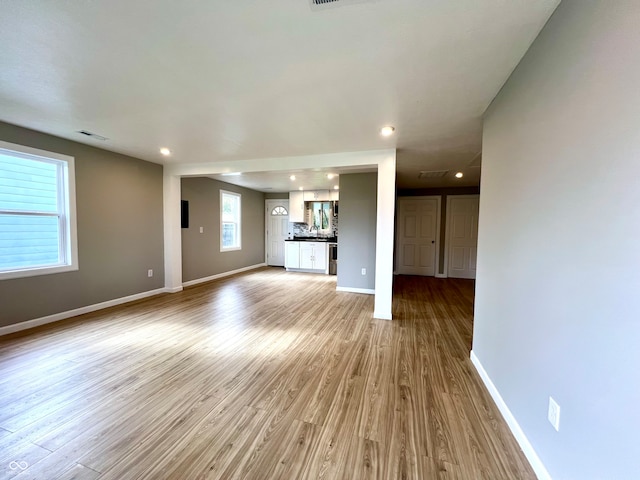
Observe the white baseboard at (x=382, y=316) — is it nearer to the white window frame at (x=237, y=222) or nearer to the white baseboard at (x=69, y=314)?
the white baseboard at (x=69, y=314)

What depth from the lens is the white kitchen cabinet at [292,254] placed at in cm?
739

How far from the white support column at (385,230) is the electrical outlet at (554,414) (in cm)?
235

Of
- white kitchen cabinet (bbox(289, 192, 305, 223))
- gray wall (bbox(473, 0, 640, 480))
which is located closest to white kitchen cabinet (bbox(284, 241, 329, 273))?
white kitchen cabinet (bbox(289, 192, 305, 223))

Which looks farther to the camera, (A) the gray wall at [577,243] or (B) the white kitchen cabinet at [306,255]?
(B) the white kitchen cabinet at [306,255]

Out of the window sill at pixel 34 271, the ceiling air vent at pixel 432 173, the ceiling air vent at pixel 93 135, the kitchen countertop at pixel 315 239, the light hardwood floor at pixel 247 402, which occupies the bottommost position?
the light hardwood floor at pixel 247 402

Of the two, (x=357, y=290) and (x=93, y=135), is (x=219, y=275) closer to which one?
(x=357, y=290)

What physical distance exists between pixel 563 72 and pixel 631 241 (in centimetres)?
89

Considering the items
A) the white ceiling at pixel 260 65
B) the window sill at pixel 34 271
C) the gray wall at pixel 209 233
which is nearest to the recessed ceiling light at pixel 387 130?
the white ceiling at pixel 260 65

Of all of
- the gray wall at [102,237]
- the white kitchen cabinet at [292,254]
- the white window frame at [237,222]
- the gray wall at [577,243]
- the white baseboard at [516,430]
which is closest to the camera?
the gray wall at [577,243]

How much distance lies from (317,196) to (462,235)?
3899 mm

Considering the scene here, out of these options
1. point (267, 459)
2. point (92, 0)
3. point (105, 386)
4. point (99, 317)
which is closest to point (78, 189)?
point (99, 317)

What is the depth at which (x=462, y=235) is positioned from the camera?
21.9 ft

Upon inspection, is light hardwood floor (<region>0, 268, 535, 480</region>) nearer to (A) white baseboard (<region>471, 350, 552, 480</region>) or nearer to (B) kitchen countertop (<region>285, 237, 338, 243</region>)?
(A) white baseboard (<region>471, 350, 552, 480</region>)

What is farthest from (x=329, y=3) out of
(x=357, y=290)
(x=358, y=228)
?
(x=357, y=290)
